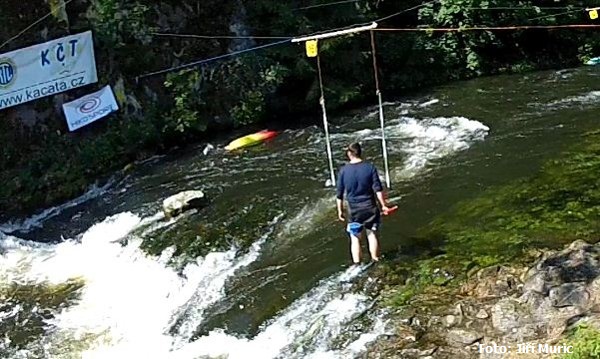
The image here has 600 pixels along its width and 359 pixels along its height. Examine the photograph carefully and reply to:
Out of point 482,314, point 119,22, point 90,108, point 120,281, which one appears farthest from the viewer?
point 119,22

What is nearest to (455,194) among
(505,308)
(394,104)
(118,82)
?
(505,308)

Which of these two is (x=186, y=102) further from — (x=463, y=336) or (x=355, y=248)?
(x=463, y=336)

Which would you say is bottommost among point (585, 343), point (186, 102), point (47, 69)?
point (585, 343)

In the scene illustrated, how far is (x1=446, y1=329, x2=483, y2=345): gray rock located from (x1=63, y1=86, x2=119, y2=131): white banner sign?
13677 mm

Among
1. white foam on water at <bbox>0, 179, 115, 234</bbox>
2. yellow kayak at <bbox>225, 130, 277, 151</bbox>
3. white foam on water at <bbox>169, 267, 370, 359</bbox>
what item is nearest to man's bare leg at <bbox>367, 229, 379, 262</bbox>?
white foam on water at <bbox>169, 267, 370, 359</bbox>

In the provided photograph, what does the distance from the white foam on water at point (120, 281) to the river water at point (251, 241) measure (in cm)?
3

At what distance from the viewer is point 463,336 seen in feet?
29.6

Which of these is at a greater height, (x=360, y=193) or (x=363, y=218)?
(x=360, y=193)

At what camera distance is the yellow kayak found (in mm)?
20016

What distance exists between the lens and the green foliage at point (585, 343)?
709 centimetres

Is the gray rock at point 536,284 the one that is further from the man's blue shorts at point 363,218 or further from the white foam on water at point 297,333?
the man's blue shorts at point 363,218

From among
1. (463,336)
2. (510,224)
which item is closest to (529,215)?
(510,224)

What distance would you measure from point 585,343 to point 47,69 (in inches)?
617

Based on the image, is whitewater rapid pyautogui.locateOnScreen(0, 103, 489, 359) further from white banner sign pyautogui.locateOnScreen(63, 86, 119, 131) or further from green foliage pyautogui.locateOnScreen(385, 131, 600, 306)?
white banner sign pyautogui.locateOnScreen(63, 86, 119, 131)
